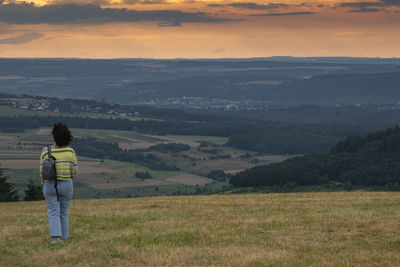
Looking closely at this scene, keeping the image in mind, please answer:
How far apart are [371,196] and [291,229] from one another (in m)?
14.9

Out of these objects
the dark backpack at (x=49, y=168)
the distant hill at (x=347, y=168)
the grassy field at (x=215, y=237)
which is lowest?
the distant hill at (x=347, y=168)

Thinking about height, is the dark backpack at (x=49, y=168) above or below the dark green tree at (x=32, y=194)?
above

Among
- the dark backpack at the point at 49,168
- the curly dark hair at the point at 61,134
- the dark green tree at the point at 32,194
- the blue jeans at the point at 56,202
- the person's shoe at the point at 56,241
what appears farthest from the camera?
the dark green tree at the point at 32,194

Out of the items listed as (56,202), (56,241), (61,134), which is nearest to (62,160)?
(61,134)

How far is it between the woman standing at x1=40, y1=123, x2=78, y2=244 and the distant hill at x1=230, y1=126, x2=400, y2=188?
404ft

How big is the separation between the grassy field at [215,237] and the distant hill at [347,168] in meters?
116

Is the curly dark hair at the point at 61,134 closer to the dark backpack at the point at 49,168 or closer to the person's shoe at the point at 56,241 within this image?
the dark backpack at the point at 49,168

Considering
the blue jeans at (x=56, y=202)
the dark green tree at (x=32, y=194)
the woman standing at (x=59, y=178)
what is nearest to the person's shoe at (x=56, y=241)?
the woman standing at (x=59, y=178)

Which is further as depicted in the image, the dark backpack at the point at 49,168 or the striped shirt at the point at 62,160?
the striped shirt at the point at 62,160

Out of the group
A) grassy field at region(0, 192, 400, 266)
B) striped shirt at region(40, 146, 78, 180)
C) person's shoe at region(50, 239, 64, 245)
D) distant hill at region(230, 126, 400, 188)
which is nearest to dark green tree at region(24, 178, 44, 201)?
grassy field at region(0, 192, 400, 266)

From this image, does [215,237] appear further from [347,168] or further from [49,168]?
[347,168]

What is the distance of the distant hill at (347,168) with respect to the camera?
490 feet

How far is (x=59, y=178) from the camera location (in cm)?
2030

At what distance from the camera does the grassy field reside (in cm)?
1828
